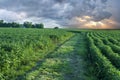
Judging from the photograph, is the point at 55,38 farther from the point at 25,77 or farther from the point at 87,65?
the point at 25,77

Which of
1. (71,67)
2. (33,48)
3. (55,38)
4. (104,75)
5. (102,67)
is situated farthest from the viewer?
(55,38)

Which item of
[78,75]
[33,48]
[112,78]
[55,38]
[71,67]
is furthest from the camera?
[55,38]

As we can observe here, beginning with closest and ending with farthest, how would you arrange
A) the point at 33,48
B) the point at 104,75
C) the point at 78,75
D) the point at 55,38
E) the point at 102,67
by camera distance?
the point at 104,75, the point at 102,67, the point at 78,75, the point at 33,48, the point at 55,38

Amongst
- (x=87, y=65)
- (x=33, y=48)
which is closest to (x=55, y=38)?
(x=33, y=48)

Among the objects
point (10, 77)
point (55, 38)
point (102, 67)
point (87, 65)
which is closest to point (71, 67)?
point (87, 65)

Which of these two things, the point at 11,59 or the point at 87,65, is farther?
the point at 87,65

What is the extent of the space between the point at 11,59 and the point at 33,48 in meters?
7.49

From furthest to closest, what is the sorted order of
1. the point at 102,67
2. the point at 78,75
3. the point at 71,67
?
the point at 71,67 → the point at 78,75 → the point at 102,67

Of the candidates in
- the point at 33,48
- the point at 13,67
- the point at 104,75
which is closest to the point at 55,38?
the point at 33,48

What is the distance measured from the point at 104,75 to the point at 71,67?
4.39m

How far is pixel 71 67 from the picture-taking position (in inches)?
666

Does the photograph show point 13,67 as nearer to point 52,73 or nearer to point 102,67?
A: point 52,73

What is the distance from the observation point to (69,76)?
1434 centimetres

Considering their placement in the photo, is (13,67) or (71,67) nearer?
(13,67)
